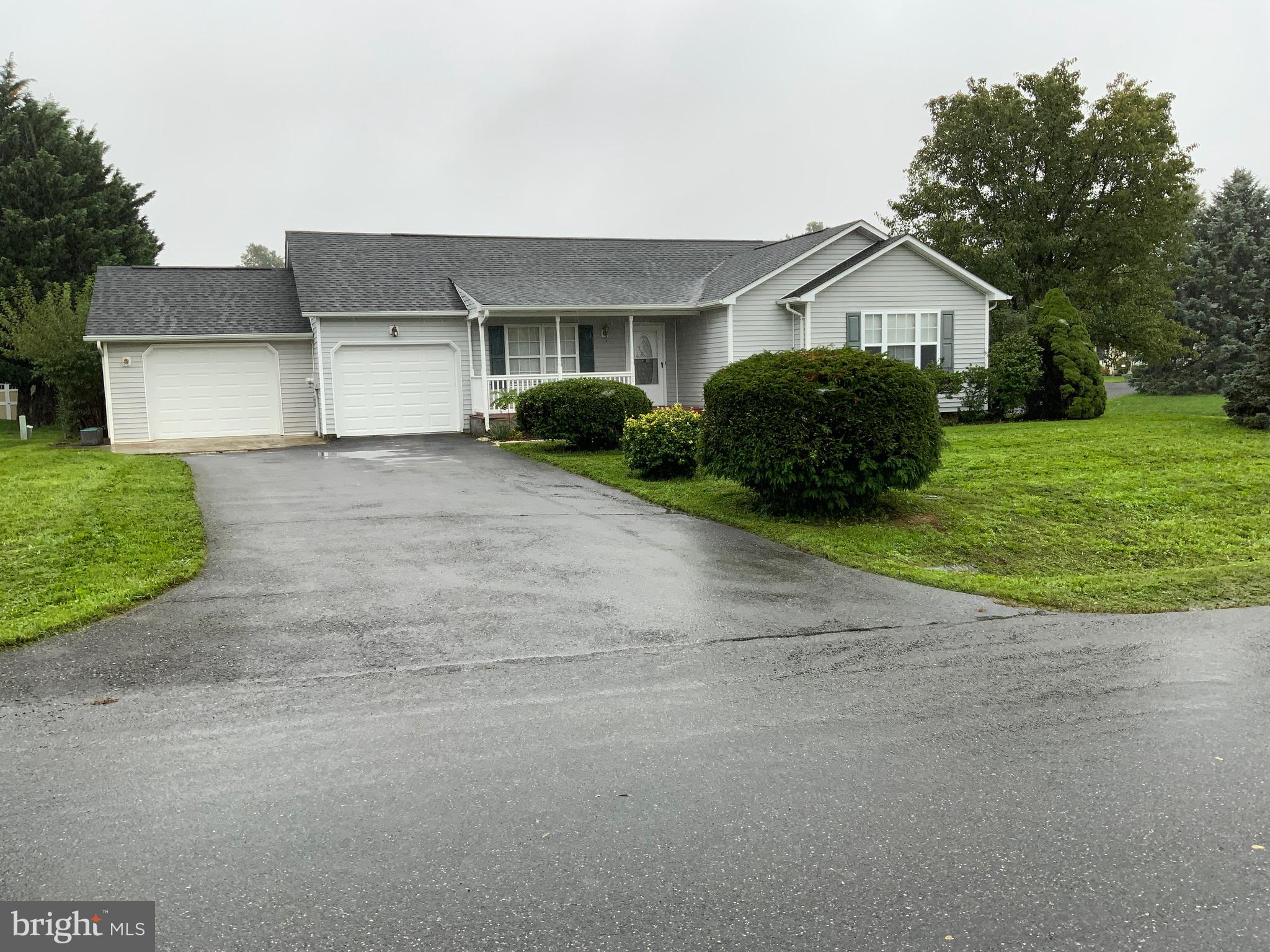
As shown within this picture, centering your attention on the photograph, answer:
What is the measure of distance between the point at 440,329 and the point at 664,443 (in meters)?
11.1

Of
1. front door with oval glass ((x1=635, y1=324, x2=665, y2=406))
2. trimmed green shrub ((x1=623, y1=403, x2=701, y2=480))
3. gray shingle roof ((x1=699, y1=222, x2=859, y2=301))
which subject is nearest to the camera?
trimmed green shrub ((x1=623, y1=403, x2=701, y2=480))

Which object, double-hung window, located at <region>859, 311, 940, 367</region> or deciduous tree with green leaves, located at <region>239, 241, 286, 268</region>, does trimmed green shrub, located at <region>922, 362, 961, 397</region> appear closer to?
double-hung window, located at <region>859, 311, 940, 367</region>

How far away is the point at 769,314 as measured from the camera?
75.8 ft

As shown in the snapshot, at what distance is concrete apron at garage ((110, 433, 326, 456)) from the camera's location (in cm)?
1945

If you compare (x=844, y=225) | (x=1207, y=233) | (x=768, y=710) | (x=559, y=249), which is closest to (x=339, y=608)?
(x=768, y=710)

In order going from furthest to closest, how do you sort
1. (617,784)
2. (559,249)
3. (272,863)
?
(559,249) → (617,784) → (272,863)

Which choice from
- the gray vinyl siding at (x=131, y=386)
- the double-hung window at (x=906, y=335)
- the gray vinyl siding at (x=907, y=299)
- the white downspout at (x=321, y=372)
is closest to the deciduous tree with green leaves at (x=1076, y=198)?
the gray vinyl siding at (x=907, y=299)

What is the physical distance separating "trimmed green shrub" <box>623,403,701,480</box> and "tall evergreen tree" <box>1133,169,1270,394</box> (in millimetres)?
29418

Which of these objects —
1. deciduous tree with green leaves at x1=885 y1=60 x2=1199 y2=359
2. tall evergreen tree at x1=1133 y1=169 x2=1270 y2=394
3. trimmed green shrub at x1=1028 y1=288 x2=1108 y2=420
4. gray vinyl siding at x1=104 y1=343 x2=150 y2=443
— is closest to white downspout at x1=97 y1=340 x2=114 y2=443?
gray vinyl siding at x1=104 y1=343 x2=150 y2=443

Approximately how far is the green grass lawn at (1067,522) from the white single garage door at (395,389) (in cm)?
757

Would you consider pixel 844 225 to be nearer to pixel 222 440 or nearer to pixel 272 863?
pixel 222 440

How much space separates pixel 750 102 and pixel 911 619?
841 inches

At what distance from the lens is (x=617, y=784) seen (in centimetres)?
408

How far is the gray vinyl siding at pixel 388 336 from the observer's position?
22062mm
